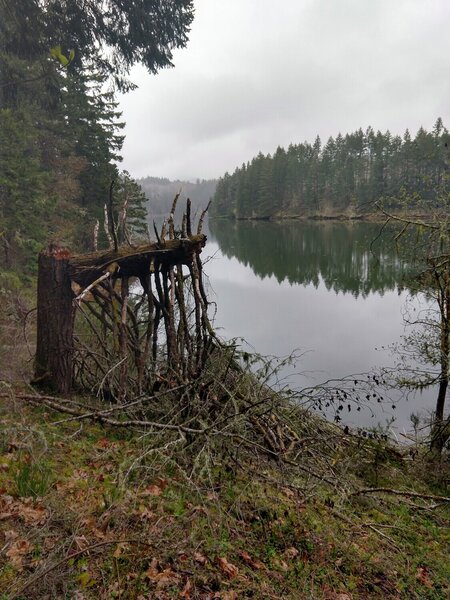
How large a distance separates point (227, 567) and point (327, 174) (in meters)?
87.3

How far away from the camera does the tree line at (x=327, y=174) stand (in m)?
68.1

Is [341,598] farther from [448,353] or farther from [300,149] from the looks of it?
[300,149]

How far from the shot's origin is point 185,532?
311 cm

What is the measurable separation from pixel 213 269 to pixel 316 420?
110ft

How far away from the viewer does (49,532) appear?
2.69m

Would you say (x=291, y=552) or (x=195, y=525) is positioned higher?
(x=195, y=525)

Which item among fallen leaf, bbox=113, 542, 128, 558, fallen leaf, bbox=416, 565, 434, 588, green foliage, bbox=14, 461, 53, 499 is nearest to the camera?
fallen leaf, bbox=113, 542, 128, 558

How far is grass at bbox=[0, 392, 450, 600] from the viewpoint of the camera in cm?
258

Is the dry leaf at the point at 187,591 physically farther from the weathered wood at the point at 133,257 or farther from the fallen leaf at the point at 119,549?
the weathered wood at the point at 133,257

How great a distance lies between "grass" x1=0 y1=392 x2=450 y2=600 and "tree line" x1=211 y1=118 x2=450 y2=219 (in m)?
68.1

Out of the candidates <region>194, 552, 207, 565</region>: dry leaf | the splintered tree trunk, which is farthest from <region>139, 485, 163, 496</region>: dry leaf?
the splintered tree trunk

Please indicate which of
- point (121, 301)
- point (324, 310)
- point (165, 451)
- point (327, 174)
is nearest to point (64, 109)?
point (324, 310)

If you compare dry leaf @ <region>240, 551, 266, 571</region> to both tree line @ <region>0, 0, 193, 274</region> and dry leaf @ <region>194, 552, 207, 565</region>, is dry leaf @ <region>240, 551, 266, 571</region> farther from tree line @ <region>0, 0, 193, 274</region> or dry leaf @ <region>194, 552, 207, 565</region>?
tree line @ <region>0, 0, 193, 274</region>

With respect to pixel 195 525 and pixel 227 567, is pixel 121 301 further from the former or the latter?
pixel 227 567
